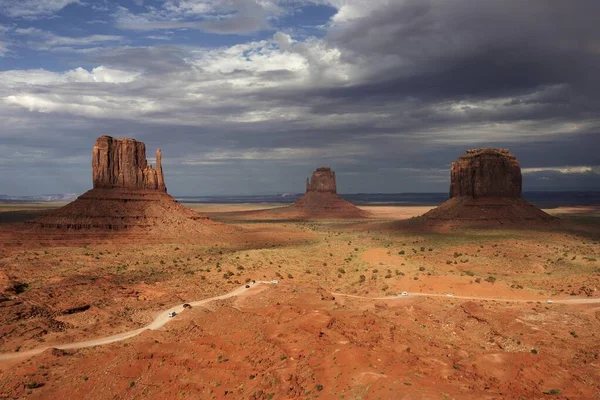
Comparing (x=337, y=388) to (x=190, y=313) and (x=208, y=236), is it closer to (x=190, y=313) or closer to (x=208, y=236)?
(x=190, y=313)

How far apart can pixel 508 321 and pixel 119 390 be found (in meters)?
25.1

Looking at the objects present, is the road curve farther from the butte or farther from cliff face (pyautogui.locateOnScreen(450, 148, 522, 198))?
cliff face (pyautogui.locateOnScreen(450, 148, 522, 198))

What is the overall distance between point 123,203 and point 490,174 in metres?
72.9

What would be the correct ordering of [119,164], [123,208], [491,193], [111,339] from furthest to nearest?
[491,193], [119,164], [123,208], [111,339]

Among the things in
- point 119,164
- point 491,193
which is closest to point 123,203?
point 119,164

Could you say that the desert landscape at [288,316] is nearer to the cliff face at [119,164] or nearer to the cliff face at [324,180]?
the cliff face at [119,164]

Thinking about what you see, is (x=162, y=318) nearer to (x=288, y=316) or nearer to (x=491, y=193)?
(x=288, y=316)

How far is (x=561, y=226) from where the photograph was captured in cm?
8769

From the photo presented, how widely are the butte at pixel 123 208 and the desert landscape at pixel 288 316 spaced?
0.50m

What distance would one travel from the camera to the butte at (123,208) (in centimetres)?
7431

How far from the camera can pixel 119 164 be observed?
265 ft

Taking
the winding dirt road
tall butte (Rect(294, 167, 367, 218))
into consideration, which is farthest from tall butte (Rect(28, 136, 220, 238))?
tall butte (Rect(294, 167, 367, 218))

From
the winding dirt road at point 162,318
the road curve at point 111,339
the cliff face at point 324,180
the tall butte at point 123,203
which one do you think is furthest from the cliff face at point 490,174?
the cliff face at point 324,180

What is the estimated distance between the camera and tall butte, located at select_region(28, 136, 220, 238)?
75.3m
